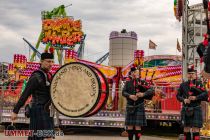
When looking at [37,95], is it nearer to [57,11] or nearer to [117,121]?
[117,121]

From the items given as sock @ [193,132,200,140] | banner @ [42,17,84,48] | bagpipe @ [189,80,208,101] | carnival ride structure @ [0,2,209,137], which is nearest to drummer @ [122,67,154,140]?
bagpipe @ [189,80,208,101]

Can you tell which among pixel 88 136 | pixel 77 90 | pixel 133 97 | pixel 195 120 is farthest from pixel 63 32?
pixel 195 120

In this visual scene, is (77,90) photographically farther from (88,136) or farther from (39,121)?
(39,121)

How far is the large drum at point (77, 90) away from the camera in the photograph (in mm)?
7750

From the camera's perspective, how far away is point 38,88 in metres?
5.04

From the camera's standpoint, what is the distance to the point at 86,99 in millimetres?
7996

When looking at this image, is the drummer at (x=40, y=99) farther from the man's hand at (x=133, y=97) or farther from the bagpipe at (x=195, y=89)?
the bagpipe at (x=195, y=89)

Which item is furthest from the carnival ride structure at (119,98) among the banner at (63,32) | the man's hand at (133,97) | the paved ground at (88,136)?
the banner at (63,32)

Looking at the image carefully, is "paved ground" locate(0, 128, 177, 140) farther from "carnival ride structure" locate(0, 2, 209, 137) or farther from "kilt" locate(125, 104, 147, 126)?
"kilt" locate(125, 104, 147, 126)

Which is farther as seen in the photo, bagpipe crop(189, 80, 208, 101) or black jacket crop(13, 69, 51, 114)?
bagpipe crop(189, 80, 208, 101)

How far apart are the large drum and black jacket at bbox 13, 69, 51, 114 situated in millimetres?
2423

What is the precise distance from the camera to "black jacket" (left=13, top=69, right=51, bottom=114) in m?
4.97

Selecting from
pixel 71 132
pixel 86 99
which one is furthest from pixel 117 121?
pixel 86 99

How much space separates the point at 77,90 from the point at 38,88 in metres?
3.28
